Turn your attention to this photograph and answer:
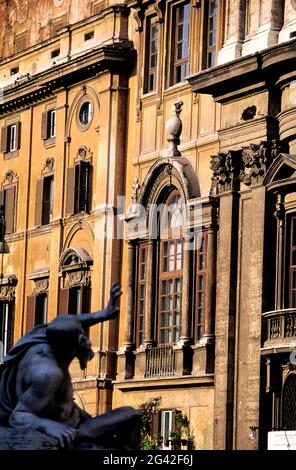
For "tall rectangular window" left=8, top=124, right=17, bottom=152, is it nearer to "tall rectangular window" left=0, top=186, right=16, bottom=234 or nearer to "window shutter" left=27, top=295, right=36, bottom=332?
"tall rectangular window" left=0, top=186, right=16, bottom=234


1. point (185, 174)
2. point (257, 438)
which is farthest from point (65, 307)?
point (257, 438)

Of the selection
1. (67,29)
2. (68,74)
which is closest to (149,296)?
(68,74)

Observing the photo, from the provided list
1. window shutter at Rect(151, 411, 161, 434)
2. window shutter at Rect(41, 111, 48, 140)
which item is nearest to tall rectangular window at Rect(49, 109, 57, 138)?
window shutter at Rect(41, 111, 48, 140)

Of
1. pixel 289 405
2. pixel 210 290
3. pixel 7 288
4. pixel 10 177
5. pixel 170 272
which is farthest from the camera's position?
pixel 10 177

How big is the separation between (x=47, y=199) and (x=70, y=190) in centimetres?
220

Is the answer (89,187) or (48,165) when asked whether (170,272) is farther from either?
(48,165)

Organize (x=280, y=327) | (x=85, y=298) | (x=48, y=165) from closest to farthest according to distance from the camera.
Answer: (x=280, y=327)
(x=85, y=298)
(x=48, y=165)

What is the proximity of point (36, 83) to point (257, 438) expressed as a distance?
14728 mm

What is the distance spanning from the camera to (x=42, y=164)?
151 ft

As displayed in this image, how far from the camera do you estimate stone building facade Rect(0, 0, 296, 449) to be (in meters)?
35.5

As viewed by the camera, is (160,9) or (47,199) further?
(47,199)

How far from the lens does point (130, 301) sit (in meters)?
40.7

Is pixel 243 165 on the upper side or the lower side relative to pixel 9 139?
lower
